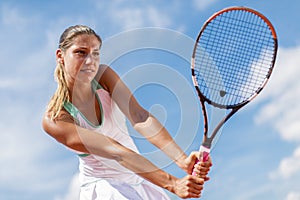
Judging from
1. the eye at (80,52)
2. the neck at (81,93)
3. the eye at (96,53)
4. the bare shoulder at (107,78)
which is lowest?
the neck at (81,93)

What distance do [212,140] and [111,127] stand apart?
670 mm

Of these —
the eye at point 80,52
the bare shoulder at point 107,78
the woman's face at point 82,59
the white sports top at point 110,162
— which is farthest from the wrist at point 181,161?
the eye at point 80,52

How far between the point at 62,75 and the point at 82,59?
0.20 m

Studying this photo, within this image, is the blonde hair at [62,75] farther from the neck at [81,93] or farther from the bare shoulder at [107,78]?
the bare shoulder at [107,78]

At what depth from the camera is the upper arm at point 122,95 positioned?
3367 millimetres

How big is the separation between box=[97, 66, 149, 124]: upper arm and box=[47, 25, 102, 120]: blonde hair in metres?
0.24

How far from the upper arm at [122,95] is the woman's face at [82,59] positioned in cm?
12

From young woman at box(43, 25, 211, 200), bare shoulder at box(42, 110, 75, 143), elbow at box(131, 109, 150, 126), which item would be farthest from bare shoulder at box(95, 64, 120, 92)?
bare shoulder at box(42, 110, 75, 143)

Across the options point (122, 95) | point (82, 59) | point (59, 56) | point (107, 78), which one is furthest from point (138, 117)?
point (59, 56)

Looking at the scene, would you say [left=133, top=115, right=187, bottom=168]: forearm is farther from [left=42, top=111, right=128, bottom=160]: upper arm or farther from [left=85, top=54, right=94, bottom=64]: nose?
[left=85, top=54, right=94, bottom=64]: nose

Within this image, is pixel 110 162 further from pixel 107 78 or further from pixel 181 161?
pixel 107 78

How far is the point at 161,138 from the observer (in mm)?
3271

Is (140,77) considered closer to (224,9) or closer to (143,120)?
(143,120)

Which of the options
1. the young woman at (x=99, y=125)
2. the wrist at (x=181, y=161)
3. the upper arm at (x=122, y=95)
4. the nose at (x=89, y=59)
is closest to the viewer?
the young woman at (x=99, y=125)
